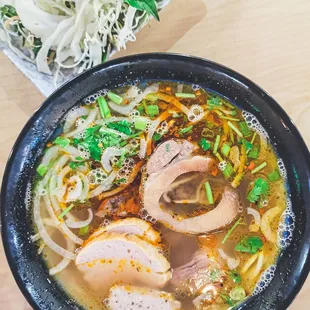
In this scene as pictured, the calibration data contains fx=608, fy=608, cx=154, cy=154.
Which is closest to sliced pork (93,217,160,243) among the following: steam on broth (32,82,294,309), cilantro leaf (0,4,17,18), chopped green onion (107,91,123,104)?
steam on broth (32,82,294,309)

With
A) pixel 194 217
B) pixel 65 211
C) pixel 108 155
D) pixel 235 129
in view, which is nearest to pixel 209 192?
pixel 194 217

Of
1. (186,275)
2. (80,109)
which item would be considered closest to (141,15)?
(80,109)

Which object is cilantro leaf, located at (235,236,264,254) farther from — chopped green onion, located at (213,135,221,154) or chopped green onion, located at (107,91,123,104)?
chopped green onion, located at (107,91,123,104)

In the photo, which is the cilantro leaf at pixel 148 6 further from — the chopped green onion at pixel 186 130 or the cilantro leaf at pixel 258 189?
the cilantro leaf at pixel 258 189

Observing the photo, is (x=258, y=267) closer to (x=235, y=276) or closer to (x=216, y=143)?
(x=235, y=276)

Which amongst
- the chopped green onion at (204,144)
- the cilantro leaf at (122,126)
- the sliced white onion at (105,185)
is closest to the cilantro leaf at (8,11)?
the cilantro leaf at (122,126)

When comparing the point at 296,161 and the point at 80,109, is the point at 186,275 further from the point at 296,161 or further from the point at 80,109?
the point at 80,109
